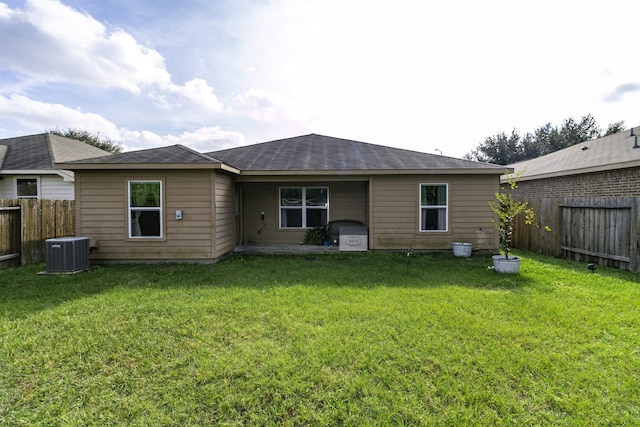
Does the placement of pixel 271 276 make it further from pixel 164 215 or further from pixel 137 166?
pixel 137 166

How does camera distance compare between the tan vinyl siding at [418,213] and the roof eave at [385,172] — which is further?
the tan vinyl siding at [418,213]

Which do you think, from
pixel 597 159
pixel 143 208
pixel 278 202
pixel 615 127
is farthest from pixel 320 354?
pixel 615 127

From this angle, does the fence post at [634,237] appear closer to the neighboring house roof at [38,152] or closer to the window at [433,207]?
the window at [433,207]

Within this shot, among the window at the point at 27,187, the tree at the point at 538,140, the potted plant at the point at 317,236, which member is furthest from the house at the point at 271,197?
the tree at the point at 538,140

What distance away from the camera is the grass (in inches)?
93.1

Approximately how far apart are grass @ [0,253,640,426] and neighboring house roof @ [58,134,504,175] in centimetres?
300

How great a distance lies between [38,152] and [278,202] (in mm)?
10581

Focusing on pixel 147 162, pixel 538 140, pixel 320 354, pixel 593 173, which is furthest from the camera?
pixel 538 140

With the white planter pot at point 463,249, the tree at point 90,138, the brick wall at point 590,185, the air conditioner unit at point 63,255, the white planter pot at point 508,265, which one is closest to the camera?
the white planter pot at point 508,265

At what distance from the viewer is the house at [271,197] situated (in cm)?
768

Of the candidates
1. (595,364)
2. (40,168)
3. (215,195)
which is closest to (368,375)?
(595,364)

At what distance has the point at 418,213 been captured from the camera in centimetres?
909

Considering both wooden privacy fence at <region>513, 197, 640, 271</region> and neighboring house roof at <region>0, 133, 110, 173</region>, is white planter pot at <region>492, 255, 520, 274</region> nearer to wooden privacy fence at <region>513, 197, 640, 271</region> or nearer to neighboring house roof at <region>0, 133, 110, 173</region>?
wooden privacy fence at <region>513, 197, 640, 271</region>

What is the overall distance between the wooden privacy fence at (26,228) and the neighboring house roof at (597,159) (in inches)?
560
